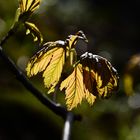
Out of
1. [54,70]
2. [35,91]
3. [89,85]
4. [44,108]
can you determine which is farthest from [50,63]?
[44,108]

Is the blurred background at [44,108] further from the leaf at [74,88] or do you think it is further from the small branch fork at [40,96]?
the leaf at [74,88]

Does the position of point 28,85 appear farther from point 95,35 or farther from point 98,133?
point 95,35

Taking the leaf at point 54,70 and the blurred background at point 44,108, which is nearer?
the leaf at point 54,70

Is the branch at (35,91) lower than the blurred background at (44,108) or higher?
lower

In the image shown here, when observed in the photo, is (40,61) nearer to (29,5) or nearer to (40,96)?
(29,5)

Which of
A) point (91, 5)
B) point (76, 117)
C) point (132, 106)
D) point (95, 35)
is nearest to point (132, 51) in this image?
point (95, 35)

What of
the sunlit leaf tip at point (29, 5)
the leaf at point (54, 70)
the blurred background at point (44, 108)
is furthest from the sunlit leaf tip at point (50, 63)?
the blurred background at point (44, 108)
